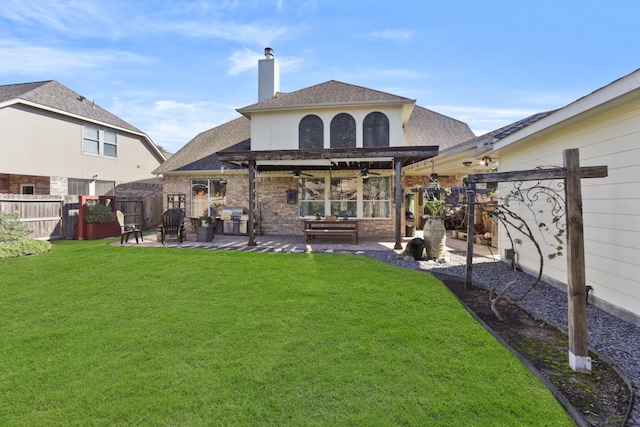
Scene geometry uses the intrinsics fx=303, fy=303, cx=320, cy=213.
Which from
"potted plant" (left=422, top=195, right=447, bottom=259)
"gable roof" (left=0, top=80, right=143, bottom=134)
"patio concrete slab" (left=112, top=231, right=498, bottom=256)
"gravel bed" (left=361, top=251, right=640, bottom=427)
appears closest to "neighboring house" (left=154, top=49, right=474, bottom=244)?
"patio concrete slab" (left=112, top=231, right=498, bottom=256)

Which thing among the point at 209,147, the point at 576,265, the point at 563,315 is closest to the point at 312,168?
the point at 209,147

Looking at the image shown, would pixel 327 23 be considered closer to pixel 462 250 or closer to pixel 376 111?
pixel 376 111

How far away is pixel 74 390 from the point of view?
98.9 inches

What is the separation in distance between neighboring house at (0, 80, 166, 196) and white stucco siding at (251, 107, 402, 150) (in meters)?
8.86

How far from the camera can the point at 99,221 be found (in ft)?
38.7

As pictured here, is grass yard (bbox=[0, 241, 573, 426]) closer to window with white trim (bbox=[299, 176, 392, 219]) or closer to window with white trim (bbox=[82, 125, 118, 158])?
window with white trim (bbox=[299, 176, 392, 219])

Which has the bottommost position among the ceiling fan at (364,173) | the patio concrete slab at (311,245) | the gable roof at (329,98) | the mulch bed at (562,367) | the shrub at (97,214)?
the mulch bed at (562,367)

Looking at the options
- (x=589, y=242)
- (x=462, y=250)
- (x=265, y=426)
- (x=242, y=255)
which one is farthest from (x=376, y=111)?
(x=265, y=426)

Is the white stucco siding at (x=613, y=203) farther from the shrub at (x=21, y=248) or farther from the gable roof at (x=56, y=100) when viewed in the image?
the gable roof at (x=56, y=100)

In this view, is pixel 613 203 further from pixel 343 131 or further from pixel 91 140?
pixel 91 140

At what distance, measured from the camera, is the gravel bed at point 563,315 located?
302cm

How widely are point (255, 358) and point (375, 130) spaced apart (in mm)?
10612

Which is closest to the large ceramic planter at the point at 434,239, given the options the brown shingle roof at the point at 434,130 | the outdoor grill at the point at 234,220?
the brown shingle roof at the point at 434,130

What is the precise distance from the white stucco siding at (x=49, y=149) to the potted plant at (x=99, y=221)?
3.87 m
